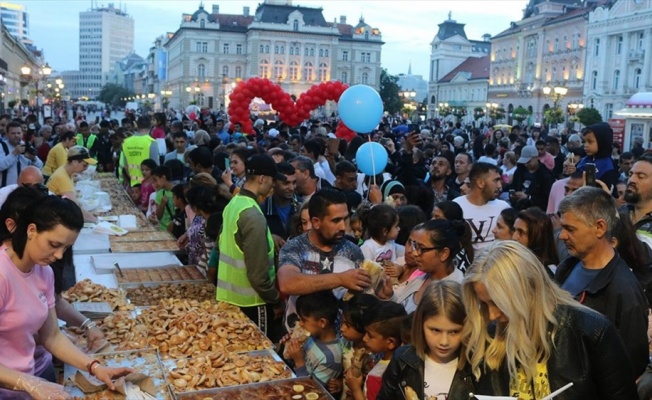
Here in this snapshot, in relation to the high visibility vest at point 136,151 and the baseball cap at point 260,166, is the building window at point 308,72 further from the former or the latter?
the baseball cap at point 260,166

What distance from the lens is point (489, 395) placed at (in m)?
2.51

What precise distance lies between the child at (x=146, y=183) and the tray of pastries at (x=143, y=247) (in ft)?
7.87

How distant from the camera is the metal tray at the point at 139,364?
344cm

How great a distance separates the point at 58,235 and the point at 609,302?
2.67m

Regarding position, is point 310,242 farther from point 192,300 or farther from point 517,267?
point 517,267

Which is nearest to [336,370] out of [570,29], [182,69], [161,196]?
[161,196]

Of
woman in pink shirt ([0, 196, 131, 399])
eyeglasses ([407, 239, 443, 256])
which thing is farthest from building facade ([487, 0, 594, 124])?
woman in pink shirt ([0, 196, 131, 399])

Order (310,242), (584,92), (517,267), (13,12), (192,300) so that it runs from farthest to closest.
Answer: (13,12)
(584,92)
(192,300)
(310,242)
(517,267)

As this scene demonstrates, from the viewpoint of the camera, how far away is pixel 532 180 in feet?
29.5

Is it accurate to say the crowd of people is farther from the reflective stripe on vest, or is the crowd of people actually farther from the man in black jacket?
the reflective stripe on vest

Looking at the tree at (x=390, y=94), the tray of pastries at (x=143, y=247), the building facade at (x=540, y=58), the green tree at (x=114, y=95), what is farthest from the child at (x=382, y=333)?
the green tree at (x=114, y=95)

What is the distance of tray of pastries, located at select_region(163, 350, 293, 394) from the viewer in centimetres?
356

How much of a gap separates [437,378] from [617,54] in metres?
60.5

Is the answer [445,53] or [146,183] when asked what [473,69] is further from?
[146,183]
